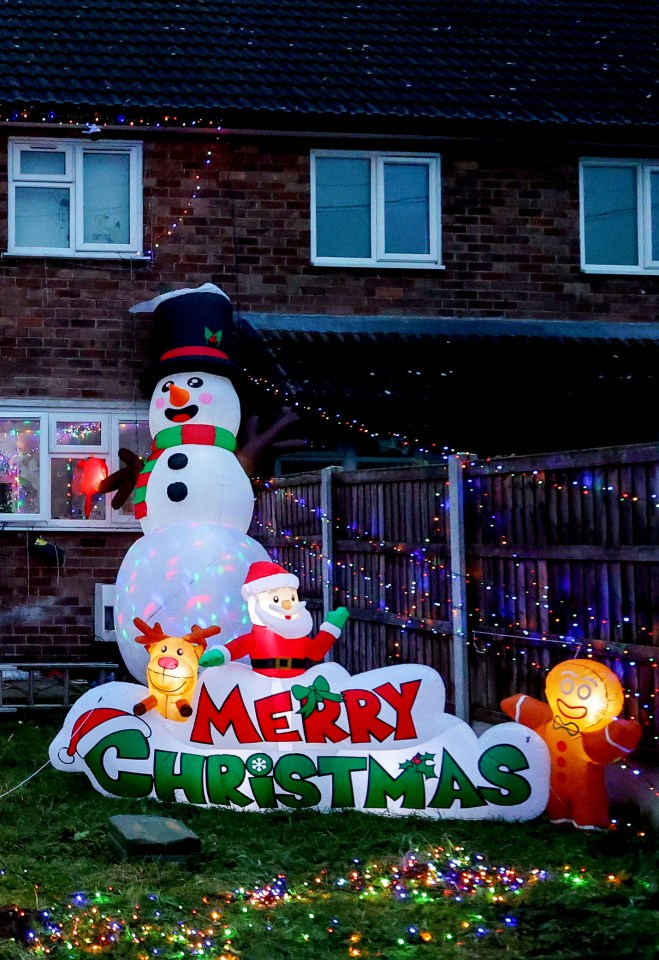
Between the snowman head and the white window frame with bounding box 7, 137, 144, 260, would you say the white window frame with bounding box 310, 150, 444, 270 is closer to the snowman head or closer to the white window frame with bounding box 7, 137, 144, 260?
the white window frame with bounding box 7, 137, 144, 260

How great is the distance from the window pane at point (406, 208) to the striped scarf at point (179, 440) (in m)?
3.88

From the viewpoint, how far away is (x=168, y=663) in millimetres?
7211

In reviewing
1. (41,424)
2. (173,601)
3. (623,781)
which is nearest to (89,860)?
(623,781)

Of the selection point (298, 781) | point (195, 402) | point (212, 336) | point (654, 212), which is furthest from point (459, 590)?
point (654, 212)

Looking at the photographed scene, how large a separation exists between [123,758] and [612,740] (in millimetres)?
2538

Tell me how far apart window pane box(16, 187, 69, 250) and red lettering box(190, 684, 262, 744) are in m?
7.03

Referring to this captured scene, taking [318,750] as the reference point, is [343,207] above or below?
above

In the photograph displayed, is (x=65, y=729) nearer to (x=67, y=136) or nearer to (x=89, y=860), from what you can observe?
(x=89, y=860)

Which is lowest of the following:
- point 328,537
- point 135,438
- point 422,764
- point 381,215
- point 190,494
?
point 422,764

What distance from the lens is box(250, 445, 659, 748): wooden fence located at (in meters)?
6.45

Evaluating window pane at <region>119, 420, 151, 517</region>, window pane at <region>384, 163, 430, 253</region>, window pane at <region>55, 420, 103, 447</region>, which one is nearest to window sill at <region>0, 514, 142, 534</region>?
window pane at <region>119, 420, 151, 517</region>

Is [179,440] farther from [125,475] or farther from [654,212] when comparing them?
[654,212]

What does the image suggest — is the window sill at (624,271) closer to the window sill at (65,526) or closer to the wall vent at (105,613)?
the window sill at (65,526)

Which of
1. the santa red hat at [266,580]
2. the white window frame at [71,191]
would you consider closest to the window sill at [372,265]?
A: the white window frame at [71,191]
